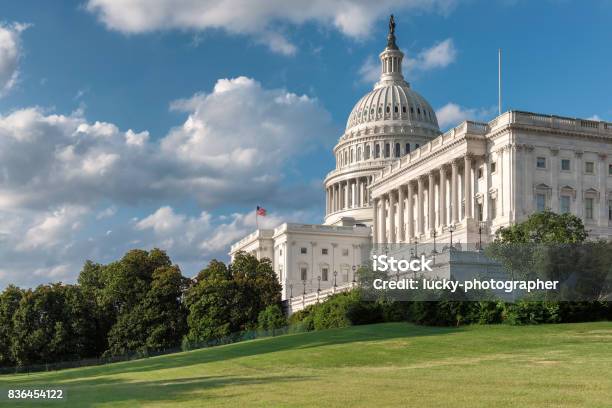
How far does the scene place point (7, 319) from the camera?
407ft

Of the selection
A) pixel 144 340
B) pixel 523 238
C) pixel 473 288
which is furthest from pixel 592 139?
pixel 144 340

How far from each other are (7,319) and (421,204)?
6020 centimetres

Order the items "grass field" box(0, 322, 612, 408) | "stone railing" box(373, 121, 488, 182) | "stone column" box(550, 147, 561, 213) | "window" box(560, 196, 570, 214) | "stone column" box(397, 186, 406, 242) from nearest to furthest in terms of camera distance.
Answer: "grass field" box(0, 322, 612, 408)
"stone column" box(550, 147, 561, 213)
"window" box(560, 196, 570, 214)
"stone railing" box(373, 121, 488, 182)
"stone column" box(397, 186, 406, 242)

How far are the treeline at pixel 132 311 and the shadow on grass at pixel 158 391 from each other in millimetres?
66917

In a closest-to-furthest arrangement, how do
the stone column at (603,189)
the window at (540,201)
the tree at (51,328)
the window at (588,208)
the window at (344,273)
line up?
the window at (540,201), the stone column at (603,189), the window at (588,208), the tree at (51,328), the window at (344,273)

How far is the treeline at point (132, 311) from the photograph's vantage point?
11644cm

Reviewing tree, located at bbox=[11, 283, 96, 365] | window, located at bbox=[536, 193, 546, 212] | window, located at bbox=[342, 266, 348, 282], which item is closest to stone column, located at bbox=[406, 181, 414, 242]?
window, located at bbox=[536, 193, 546, 212]

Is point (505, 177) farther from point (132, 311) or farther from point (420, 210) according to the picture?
point (132, 311)

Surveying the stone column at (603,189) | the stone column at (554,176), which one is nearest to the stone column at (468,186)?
the stone column at (554,176)

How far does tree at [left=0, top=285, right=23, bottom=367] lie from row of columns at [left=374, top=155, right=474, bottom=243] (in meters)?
57.6

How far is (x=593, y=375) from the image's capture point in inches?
1548

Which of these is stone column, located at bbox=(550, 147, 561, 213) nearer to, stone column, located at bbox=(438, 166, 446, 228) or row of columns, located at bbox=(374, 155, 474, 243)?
row of columns, located at bbox=(374, 155, 474, 243)

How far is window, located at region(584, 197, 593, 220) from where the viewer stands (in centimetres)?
11788

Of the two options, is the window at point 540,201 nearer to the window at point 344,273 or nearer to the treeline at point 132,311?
the treeline at point 132,311
